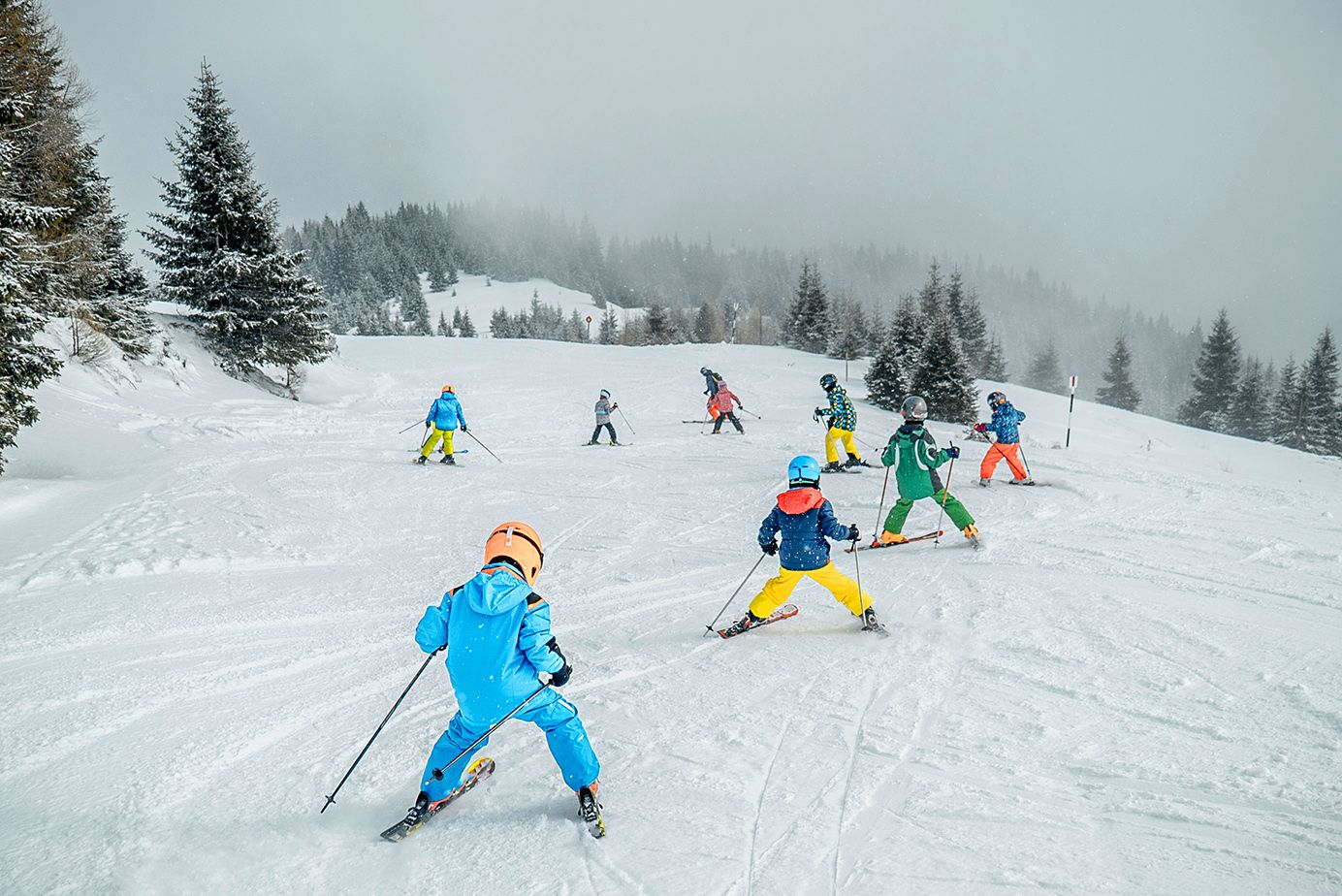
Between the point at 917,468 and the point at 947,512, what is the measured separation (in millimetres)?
683

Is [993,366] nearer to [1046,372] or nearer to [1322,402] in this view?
[1046,372]

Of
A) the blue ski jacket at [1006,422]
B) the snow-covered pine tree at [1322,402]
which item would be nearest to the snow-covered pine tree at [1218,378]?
the snow-covered pine tree at [1322,402]

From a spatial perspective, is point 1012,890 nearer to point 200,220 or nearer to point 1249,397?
point 200,220

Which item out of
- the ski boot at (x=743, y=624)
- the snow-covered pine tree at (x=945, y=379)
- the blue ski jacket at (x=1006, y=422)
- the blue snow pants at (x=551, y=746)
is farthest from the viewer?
the snow-covered pine tree at (x=945, y=379)

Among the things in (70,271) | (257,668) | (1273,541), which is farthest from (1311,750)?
(70,271)

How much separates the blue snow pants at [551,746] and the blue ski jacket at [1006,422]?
9.95 metres

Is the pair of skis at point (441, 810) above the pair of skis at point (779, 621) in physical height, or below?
above

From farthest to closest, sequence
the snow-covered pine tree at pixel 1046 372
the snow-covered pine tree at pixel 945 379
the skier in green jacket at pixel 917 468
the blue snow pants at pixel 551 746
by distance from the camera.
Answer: the snow-covered pine tree at pixel 1046 372 → the snow-covered pine tree at pixel 945 379 → the skier in green jacket at pixel 917 468 → the blue snow pants at pixel 551 746

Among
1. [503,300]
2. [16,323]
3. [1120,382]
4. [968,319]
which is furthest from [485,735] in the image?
[503,300]

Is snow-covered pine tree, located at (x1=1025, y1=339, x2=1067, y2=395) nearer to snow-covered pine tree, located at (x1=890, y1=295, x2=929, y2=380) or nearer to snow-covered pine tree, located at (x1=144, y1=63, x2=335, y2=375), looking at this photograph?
snow-covered pine tree, located at (x1=890, y1=295, x2=929, y2=380)

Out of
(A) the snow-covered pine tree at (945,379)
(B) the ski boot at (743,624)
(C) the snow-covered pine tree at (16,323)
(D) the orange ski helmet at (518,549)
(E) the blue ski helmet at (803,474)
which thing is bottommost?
(A) the snow-covered pine tree at (945,379)

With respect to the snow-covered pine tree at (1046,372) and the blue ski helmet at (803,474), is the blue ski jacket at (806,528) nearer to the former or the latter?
the blue ski helmet at (803,474)

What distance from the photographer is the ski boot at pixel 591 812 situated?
338 cm

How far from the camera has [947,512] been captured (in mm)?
8359
